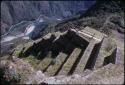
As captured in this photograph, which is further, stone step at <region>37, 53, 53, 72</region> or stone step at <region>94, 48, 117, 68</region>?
stone step at <region>37, 53, 53, 72</region>

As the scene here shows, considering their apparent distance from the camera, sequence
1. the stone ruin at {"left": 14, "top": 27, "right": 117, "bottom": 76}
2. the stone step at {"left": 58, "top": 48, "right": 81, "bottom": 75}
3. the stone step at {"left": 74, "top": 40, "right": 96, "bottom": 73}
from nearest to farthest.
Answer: the stone step at {"left": 74, "top": 40, "right": 96, "bottom": 73} < the stone step at {"left": 58, "top": 48, "right": 81, "bottom": 75} < the stone ruin at {"left": 14, "top": 27, "right": 117, "bottom": 76}

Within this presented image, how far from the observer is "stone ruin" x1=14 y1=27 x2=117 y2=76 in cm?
2438

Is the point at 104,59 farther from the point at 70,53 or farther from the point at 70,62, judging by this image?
the point at 70,53

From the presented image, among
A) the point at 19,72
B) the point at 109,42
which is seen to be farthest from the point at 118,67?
the point at 109,42

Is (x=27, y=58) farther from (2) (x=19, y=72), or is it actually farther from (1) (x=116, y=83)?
(1) (x=116, y=83)

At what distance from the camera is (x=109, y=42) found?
3006 cm

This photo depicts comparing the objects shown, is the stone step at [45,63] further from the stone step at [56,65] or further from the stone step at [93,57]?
the stone step at [93,57]

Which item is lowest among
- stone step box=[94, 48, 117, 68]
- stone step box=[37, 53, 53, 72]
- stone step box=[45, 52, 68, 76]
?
stone step box=[37, 53, 53, 72]

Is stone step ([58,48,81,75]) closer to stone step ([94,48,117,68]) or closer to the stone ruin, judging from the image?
the stone ruin

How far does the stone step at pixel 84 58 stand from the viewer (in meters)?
23.7

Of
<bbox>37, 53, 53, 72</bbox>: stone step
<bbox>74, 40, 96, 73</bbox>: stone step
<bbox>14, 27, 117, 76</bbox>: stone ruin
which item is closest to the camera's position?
<bbox>74, 40, 96, 73</bbox>: stone step

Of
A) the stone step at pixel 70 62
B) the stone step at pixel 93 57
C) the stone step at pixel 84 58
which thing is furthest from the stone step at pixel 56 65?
the stone step at pixel 93 57

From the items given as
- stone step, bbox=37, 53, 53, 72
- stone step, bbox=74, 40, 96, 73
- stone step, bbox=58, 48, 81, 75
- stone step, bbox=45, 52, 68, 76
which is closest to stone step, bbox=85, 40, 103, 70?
stone step, bbox=74, 40, 96, 73

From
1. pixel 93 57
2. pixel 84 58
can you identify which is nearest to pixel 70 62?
pixel 84 58
